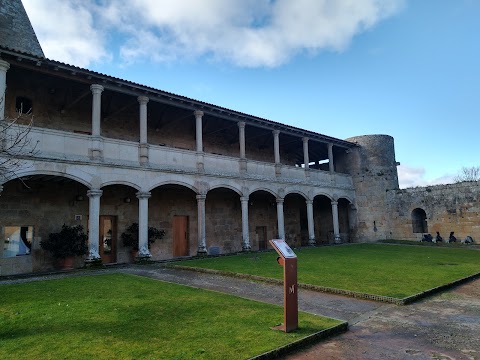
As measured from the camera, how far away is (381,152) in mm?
25297

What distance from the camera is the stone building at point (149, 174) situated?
13188 mm

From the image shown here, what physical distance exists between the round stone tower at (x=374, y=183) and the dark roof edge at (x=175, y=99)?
3846 millimetres

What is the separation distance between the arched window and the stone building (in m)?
0.47

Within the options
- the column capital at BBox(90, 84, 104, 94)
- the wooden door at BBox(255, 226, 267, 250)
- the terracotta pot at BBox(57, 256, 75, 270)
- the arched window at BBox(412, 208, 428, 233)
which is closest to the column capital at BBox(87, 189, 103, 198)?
the terracotta pot at BBox(57, 256, 75, 270)

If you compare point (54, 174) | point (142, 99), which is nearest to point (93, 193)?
point (54, 174)

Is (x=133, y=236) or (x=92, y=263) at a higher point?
(x=133, y=236)

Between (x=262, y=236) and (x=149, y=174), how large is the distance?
429 inches

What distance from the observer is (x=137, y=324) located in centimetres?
536

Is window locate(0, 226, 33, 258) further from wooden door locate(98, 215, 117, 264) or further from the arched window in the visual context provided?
the arched window

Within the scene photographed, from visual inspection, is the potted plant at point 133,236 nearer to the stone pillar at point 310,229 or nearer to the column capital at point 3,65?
the column capital at point 3,65

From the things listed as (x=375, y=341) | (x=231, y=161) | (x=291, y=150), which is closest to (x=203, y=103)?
(x=231, y=161)

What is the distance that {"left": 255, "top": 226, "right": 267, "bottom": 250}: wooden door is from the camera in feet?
76.3

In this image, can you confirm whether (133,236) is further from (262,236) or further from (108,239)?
(262,236)

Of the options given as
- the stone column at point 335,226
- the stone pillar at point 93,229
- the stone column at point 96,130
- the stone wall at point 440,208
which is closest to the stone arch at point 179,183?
the stone pillar at point 93,229
